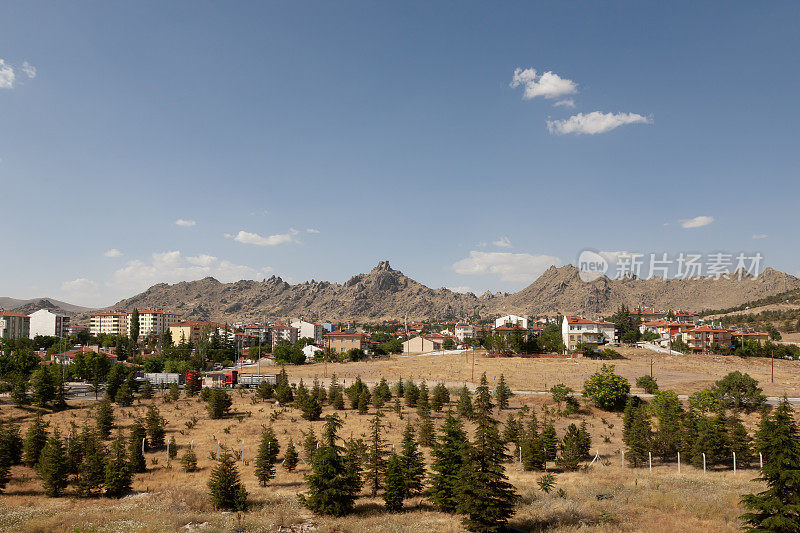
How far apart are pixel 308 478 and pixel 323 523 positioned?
235 centimetres

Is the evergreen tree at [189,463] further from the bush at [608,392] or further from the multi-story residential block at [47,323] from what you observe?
the multi-story residential block at [47,323]

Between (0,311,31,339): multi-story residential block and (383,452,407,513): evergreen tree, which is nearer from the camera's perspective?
(383,452,407,513): evergreen tree

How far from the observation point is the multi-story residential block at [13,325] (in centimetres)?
15412

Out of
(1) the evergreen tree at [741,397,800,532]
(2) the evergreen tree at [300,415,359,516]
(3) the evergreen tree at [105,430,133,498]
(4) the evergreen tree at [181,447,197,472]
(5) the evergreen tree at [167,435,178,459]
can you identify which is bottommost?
(5) the evergreen tree at [167,435,178,459]

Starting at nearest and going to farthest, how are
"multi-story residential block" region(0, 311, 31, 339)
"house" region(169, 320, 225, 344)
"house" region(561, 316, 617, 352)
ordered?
"house" region(561, 316, 617, 352) < "multi-story residential block" region(0, 311, 31, 339) < "house" region(169, 320, 225, 344)

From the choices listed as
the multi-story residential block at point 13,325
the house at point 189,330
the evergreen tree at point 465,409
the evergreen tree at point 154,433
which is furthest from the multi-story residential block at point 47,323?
the evergreen tree at point 465,409

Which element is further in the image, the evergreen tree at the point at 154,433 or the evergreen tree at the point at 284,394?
the evergreen tree at the point at 284,394

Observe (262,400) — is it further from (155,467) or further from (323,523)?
(323,523)

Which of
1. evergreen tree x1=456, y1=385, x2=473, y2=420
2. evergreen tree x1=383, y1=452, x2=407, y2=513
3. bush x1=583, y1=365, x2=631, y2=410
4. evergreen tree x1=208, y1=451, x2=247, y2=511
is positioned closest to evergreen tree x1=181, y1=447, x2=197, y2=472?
evergreen tree x1=208, y1=451, x2=247, y2=511

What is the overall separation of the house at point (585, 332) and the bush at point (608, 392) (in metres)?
59.7

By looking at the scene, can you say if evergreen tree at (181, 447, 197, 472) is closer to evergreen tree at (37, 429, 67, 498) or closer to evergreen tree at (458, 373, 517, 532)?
evergreen tree at (37, 429, 67, 498)

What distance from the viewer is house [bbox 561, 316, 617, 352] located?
118 m

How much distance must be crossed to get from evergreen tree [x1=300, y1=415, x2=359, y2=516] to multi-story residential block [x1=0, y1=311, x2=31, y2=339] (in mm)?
178108

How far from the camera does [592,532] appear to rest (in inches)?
754
